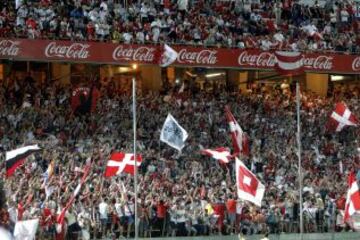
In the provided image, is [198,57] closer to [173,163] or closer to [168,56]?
[168,56]

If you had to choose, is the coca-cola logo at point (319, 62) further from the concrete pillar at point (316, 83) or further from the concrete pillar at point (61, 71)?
the concrete pillar at point (61, 71)

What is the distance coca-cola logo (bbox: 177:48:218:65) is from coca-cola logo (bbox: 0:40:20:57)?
7.07 meters

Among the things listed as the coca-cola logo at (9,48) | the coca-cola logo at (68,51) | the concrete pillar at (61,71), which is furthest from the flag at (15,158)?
the concrete pillar at (61,71)

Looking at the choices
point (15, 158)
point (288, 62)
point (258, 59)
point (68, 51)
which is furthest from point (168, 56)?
point (15, 158)

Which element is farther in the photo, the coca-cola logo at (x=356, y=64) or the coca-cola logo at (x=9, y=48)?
the coca-cola logo at (x=356, y=64)

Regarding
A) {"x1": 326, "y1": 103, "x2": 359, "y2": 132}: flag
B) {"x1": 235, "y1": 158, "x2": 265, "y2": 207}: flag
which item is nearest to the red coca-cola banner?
{"x1": 326, "y1": 103, "x2": 359, "y2": 132}: flag

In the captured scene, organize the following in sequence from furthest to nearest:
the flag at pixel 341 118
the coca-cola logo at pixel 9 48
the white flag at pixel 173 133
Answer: the flag at pixel 341 118 < the coca-cola logo at pixel 9 48 < the white flag at pixel 173 133

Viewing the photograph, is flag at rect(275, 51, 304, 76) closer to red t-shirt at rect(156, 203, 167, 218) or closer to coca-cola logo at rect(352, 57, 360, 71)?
coca-cola logo at rect(352, 57, 360, 71)

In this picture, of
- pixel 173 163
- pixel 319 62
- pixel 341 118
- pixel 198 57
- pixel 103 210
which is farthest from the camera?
pixel 319 62

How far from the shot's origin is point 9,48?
30531 mm

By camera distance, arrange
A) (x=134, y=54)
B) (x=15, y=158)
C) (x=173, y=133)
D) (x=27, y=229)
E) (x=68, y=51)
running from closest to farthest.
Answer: (x=27, y=229) → (x=15, y=158) → (x=173, y=133) → (x=68, y=51) → (x=134, y=54)

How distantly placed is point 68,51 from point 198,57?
591 centimetres

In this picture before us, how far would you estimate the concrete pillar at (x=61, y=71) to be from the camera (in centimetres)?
3681

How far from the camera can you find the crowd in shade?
31781mm
